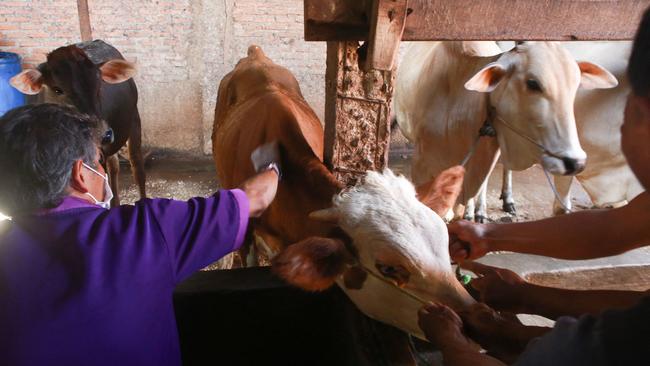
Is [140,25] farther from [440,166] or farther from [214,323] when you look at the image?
[214,323]

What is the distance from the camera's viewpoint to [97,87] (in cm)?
428

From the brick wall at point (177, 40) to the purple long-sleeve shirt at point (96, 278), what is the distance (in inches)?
215

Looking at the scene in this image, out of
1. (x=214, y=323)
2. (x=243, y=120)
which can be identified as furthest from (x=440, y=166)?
(x=214, y=323)

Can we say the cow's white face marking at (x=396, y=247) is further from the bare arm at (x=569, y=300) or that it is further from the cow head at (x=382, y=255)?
the bare arm at (x=569, y=300)

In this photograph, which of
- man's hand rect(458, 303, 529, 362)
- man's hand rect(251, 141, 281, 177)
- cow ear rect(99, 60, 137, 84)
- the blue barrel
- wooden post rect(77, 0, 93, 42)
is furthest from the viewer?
wooden post rect(77, 0, 93, 42)

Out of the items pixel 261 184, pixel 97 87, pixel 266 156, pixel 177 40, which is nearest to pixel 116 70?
pixel 97 87

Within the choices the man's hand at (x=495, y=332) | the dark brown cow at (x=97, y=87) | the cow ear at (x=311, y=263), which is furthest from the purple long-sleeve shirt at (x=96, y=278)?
the dark brown cow at (x=97, y=87)

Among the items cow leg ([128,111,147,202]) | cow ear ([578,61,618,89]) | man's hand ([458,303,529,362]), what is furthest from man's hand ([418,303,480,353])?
cow leg ([128,111,147,202])

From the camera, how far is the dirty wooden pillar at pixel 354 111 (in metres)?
2.21

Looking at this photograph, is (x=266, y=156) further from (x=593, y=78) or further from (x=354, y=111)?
(x=593, y=78)

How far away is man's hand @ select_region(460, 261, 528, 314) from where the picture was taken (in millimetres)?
1787

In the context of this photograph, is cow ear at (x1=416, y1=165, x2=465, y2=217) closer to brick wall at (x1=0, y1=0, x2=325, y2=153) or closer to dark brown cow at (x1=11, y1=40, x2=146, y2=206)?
dark brown cow at (x1=11, y1=40, x2=146, y2=206)

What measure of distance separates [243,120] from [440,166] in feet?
5.66

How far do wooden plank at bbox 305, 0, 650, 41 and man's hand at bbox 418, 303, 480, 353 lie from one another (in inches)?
42.2
